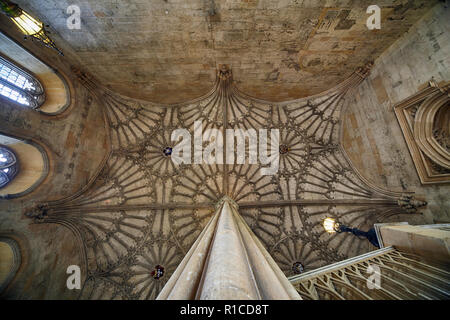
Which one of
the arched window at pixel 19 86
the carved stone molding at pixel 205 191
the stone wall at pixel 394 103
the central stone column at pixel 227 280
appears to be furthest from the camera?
the carved stone molding at pixel 205 191

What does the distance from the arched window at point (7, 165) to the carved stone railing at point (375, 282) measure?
958 centimetres

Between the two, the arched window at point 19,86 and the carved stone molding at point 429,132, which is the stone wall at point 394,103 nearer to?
the carved stone molding at point 429,132

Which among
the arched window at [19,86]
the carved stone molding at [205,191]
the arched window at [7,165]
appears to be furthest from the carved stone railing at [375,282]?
the arched window at [19,86]

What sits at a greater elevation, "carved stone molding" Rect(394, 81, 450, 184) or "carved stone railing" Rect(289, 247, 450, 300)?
"carved stone molding" Rect(394, 81, 450, 184)

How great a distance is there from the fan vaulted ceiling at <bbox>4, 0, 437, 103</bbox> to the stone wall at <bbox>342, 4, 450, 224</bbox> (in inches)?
26.6

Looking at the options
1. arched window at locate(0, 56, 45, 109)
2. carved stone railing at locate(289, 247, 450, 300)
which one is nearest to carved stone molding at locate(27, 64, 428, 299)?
arched window at locate(0, 56, 45, 109)

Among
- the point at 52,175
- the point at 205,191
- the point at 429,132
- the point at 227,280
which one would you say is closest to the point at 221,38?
the point at 205,191

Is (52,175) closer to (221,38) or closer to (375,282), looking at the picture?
(221,38)

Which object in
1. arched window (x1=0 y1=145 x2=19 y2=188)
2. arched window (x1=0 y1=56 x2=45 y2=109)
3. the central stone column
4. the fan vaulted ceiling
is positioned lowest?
the central stone column

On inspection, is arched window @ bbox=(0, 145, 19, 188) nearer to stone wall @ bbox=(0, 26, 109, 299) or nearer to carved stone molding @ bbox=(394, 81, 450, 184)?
stone wall @ bbox=(0, 26, 109, 299)

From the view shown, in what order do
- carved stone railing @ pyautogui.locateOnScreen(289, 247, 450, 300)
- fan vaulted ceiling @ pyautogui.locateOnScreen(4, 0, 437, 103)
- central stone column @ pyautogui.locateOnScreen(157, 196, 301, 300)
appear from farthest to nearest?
fan vaulted ceiling @ pyautogui.locateOnScreen(4, 0, 437, 103) → carved stone railing @ pyautogui.locateOnScreen(289, 247, 450, 300) → central stone column @ pyautogui.locateOnScreen(157, 196, 301, 300)

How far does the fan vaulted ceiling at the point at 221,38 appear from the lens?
6.07 meters

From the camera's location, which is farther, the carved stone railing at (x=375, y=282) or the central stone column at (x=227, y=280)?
the carved stone railing at (x=375, y=282)

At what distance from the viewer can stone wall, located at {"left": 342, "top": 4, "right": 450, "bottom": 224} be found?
5710mm
